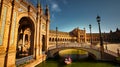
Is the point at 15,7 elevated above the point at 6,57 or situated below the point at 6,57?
above

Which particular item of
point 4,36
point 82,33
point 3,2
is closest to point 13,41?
point 4,36

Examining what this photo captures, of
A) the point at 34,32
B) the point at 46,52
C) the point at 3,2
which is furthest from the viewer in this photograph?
the point at 46,52

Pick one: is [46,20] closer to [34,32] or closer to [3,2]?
[34,32]

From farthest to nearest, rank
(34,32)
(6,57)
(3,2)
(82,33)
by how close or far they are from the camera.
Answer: (82,33) < (34,32) < (6,57) < (3,2)

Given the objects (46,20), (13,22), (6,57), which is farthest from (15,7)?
(46,20)

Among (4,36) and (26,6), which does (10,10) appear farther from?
(26,6)

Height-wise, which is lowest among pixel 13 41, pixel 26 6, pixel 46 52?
pixel 46 52

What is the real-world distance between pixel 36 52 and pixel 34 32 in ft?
13.8

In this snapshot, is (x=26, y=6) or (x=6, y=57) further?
(x=26, y=6)

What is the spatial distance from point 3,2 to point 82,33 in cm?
7418

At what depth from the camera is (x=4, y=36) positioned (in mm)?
11945

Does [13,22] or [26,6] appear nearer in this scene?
[13,22]

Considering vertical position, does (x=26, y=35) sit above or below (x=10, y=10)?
below

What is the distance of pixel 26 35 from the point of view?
30562 millimetres
